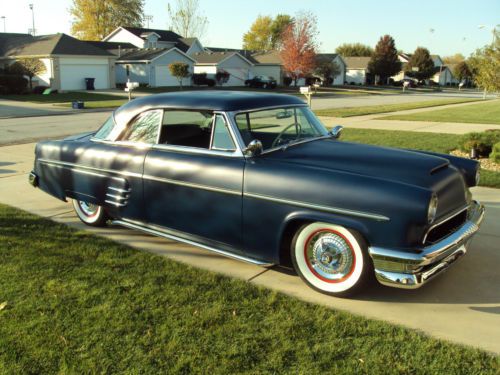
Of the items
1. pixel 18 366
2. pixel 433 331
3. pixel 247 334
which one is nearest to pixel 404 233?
pixel 433 331

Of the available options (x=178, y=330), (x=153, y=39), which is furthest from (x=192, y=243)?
(x=153, y=39)

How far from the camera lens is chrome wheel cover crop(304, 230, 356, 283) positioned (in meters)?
3.56

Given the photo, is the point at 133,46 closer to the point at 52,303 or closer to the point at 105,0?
the point at 105,0

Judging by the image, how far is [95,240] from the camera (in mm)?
4891

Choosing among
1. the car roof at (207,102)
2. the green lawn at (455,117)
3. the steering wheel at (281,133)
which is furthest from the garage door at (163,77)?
the steering wheel at (281,133)

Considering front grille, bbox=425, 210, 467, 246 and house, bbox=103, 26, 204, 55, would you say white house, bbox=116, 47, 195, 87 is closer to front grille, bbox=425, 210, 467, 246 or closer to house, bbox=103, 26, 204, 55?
house, bbox=103, 26, 204, 55

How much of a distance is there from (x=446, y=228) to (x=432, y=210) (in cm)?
54

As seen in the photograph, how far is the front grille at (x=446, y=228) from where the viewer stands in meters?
3.53

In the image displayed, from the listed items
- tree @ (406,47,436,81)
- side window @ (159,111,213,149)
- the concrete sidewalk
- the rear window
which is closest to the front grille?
side window @ (159,111,213,149)

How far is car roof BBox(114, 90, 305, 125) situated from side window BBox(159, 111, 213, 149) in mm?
96

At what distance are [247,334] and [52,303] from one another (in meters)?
1.51

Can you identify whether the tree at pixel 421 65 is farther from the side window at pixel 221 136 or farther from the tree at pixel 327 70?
the side window at pixel 221 136

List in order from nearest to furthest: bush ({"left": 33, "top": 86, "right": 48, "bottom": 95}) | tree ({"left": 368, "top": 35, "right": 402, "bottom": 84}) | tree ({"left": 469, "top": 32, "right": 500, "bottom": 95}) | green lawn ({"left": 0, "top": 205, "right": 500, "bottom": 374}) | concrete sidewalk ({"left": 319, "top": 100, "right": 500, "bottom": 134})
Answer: green lawn ({"left": 0, "top": 205, "right": 500, "bottom": 374}) → tree ({"left": 469, "top": 32, "right": 500, "bottom": 95}) → concrete sidewalk ({"left": 319, "top": 100, "right": 500, "bottom": 134}) → bush ({"left": 33, "top": 86, "right": 48, "bottom": 95}) → tree ({"left": 368, "top": 35, "right": 402, "bottom": 84})

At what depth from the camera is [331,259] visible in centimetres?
364
